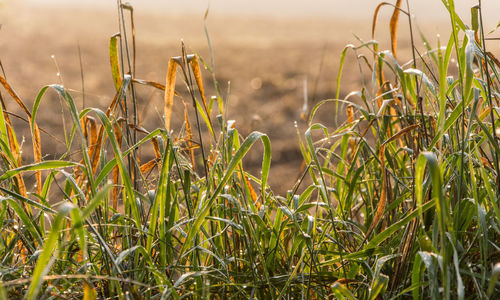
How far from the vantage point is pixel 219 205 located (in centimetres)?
111

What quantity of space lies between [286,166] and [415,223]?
239 cm

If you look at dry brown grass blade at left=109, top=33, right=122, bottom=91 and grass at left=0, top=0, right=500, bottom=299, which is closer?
grass at left=0, top=0, right=500, bottom=299

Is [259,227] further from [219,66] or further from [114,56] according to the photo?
[219,66]

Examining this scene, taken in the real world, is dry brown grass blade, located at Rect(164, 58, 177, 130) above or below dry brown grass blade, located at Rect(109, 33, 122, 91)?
below

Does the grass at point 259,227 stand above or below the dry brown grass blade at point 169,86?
below

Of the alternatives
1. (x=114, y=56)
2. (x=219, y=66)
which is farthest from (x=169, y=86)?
(x=219, y=66)

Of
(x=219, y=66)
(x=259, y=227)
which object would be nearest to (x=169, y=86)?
(x=259, y=227)

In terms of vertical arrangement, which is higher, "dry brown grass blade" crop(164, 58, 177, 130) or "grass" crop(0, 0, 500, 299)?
"dry brown grass blade" crop(164, 58, 177, 130)

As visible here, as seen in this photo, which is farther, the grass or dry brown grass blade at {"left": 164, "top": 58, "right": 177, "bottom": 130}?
dry brown grass blade at {"left": 164, "top": 58, "right": 177, "bottom": 130}

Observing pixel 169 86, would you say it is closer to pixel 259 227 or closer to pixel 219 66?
pixel 259 227

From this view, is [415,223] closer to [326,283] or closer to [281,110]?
[326,283]

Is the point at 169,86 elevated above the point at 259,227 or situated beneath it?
elevated above

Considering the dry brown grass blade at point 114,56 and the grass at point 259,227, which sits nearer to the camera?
the grass at point 259,227

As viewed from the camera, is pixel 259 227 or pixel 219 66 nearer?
pixel 259 227
